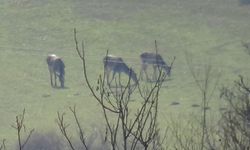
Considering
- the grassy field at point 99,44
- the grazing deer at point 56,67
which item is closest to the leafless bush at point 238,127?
the grassy field at point 99,44

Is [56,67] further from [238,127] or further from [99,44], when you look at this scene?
[238,127]

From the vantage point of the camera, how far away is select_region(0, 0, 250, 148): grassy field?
23000 millimetres

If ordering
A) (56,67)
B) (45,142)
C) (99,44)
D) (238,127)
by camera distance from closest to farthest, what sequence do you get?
1. (238,127)
2. (45,142)
3. (56,67)
4. (99,44)

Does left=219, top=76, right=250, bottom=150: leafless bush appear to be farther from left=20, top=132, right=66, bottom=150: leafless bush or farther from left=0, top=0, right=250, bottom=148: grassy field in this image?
left=0, top=0, right=250, bottom=148: grassy field

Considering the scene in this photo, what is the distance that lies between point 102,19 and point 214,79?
267 inches

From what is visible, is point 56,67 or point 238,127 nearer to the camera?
point 238,127

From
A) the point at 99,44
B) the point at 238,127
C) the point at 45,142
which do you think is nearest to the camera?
the point at 238,127

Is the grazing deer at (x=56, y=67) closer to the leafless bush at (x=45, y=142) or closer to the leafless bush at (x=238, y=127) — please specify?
the leafless bush at (x=45, y=142)

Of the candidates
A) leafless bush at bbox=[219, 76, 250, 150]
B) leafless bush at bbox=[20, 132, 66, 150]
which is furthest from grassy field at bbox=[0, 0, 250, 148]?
leafless bush at bbox=[219, 76, 250, 150]

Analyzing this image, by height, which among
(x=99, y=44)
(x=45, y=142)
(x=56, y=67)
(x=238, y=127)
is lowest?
(x=45, y=142)

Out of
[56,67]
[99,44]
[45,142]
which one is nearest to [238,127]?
[45,142]

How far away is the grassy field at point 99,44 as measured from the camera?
2300 centimetres

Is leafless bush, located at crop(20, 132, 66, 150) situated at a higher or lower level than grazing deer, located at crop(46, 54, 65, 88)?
lower

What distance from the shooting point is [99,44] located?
27984mm
